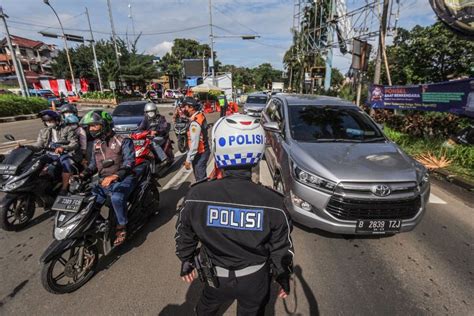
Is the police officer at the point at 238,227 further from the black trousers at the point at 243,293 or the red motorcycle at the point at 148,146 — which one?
the red motorcycle at the point at 148,146

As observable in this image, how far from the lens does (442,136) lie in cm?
735

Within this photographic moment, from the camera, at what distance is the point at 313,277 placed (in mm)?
2869

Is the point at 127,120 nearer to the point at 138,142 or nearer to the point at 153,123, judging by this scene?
the point at 153,123

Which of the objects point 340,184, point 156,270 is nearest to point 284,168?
point 340,184

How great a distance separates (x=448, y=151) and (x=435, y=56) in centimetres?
704

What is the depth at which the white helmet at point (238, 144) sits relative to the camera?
60.2 inches

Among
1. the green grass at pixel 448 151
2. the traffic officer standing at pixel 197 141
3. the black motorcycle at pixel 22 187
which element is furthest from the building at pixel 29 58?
the green grass at pixel 448 151

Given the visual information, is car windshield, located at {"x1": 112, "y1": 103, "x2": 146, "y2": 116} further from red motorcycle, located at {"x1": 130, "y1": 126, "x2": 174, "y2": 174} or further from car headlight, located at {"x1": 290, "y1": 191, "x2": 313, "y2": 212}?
car headlight, located at {"x1": 290, "y1": 191, "x2": 313, "y2": 212}

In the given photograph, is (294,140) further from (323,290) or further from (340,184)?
(323,290)

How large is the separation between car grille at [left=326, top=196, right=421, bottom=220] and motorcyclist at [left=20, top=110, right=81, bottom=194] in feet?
14.0

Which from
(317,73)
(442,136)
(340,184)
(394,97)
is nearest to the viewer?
(340,184)

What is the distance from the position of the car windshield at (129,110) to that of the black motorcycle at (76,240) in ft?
26.6

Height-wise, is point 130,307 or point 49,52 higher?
point 49,52

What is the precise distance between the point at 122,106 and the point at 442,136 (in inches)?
446
